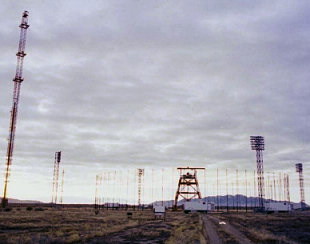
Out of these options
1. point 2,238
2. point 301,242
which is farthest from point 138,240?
point 301,242

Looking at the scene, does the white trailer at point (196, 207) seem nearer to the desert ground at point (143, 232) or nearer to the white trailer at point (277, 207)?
the white trailer at point (277, 207)

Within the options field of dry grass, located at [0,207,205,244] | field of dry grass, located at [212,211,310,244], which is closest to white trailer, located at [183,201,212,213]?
field of dry grass, located at [212,211,310,244]

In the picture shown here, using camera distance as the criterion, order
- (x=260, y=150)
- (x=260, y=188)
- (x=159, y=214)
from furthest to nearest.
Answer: (x=260, y=150) → (x=260, y=188) → (x=159, y=214)

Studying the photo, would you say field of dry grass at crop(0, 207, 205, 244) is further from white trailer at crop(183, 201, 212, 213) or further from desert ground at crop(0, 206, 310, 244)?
white trailer at crop(183, 201, 212, 213)

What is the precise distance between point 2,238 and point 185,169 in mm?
102713

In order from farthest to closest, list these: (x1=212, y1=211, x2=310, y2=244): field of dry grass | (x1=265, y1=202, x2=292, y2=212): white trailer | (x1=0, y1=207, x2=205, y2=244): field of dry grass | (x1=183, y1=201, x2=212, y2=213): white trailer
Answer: (x1=265, y1=202, x2=292, y2=212): white trailer, (x1=183, y1=201, x2=212, y2=213): white trailer, (x1=212, y1=211, x2=310, y2=244): field of dry grass, (x1=0, y1=207, x2=205, y2=244): field of dry grass

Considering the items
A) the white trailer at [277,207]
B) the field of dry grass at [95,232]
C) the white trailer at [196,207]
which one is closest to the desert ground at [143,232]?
the field of dry grass at [95,232]

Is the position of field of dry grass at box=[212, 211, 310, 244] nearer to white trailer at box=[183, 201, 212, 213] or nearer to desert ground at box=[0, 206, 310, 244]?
desert ground at box=[0, 206, 310, 244]

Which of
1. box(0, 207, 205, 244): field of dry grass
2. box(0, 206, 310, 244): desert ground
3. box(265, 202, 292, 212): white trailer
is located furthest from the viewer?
box(265, 202, 292, 212): white trailer

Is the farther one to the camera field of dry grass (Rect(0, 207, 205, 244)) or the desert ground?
the desert ground

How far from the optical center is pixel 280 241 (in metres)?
27.0

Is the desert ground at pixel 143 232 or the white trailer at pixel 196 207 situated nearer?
the desert ground at pixel 143 232

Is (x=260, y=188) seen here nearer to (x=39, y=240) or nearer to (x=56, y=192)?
(x=56, y=192)

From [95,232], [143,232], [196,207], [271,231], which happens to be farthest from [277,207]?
[95,232]
